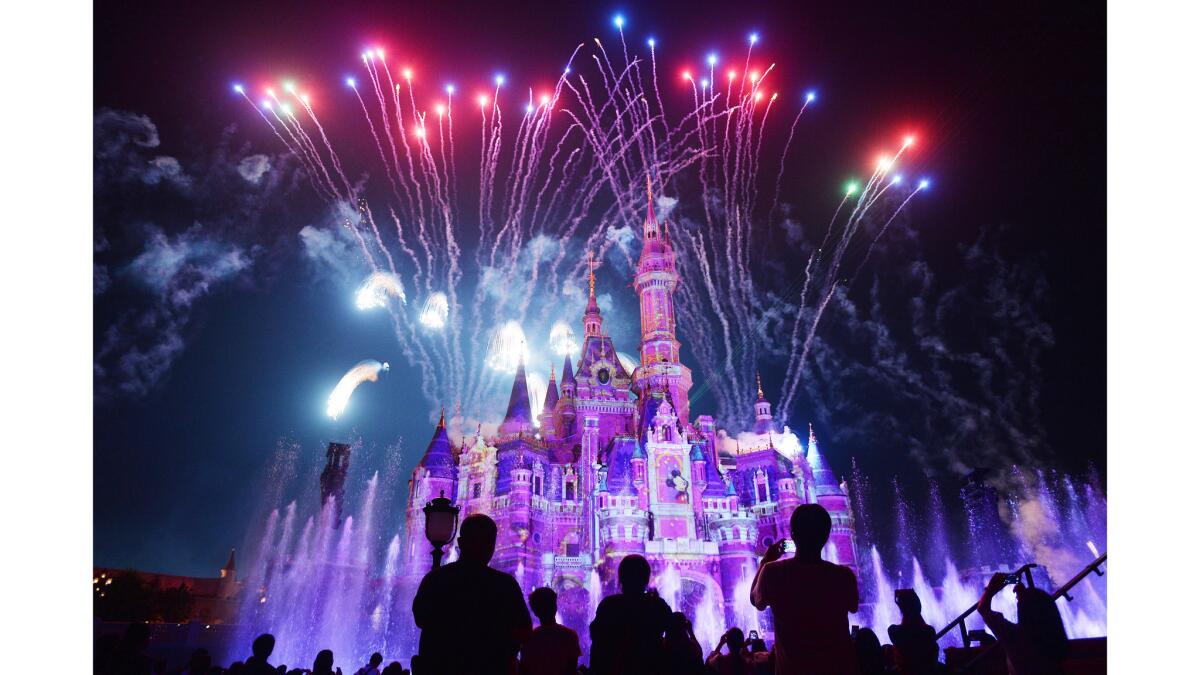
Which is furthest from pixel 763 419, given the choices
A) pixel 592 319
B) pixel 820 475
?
pixel 592 319

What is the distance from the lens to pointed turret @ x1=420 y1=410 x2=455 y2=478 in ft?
161

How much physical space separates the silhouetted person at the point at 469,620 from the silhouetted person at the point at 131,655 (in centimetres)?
500

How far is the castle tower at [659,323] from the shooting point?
182 ft

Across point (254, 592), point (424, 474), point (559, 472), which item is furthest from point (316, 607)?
point (559, 472)

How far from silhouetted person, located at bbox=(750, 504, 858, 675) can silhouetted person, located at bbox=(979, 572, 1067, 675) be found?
4.48ft

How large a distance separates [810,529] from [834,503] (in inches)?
1967

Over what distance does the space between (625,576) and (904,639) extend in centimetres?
320

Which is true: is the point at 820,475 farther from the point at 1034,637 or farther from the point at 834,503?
the point at 1034,637

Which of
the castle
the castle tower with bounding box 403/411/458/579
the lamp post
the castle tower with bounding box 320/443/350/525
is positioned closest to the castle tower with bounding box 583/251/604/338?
the castle

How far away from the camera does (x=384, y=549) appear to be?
52.0m

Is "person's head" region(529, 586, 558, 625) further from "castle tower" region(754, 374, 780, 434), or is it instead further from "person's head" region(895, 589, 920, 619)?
"castle tower" region(754, 374, 780, 434)

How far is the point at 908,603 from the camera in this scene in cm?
661

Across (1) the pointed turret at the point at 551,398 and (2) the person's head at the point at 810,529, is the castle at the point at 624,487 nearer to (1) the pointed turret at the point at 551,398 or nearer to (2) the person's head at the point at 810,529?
(1) the pointed turret at the point at 551,398
